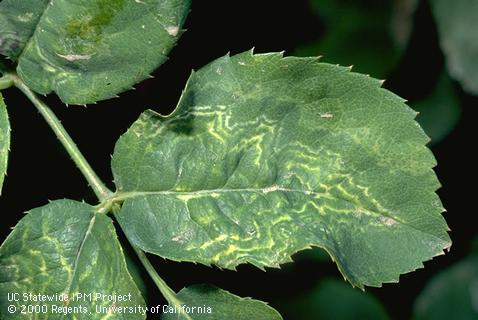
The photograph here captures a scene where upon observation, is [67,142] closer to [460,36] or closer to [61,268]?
[61,268]

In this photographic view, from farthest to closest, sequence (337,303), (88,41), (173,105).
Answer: (337,303) < (173,105) < (88,41)

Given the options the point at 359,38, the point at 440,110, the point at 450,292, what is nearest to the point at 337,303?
the point at 450,292

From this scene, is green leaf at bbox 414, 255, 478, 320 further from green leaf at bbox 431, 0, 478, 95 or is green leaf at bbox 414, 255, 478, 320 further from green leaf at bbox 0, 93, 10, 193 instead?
green leaf at bbox 0, 93, 10, 193

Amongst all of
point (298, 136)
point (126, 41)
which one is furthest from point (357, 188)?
point (126, 41)

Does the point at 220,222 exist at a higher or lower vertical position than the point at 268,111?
lower

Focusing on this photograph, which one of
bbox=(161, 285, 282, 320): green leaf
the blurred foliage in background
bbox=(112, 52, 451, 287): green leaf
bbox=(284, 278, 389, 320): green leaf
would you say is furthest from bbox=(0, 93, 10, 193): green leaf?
bbox=(284, 278, 389, 320): green leaf

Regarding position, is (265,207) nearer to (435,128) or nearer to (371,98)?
(371,98)
